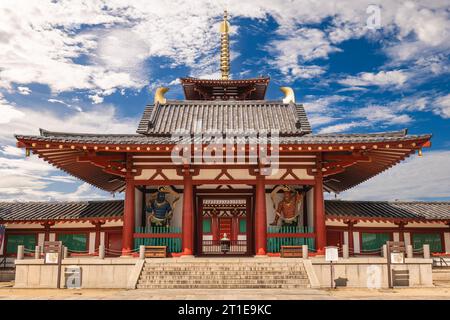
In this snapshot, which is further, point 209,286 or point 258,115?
point 258,115

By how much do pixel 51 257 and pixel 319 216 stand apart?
11.2m

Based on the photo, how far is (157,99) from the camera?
24.1 meters

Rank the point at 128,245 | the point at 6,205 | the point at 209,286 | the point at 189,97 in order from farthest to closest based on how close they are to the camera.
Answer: the point at 189,97 → the point at 6,205 → the point at 128,245 → the point at 209,286

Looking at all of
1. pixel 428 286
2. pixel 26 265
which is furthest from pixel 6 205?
pixel 428 286

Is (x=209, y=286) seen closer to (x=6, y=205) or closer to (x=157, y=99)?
(x=157, y=99)

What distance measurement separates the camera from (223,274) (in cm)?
1427

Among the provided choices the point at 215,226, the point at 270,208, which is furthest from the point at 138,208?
the point at 215,226

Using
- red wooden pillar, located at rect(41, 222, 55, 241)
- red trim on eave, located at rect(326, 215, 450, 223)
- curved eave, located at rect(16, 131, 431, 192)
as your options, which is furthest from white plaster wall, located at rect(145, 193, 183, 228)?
red wooden pillar, located at rect(41, 222, 55, 241)

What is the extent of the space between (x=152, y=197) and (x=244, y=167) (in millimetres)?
4764

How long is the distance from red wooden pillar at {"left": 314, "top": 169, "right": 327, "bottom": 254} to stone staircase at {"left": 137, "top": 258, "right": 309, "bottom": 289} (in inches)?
77.9

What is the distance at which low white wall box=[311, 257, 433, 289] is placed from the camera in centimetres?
1452

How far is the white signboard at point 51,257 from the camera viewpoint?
1479cm

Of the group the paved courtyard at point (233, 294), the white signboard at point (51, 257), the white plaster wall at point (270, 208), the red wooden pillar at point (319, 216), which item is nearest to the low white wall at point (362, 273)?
the paved courtyard at point (233, 294)

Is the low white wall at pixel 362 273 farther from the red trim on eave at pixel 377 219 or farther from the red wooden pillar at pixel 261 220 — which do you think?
the red trim on eave at pixel 377 219
